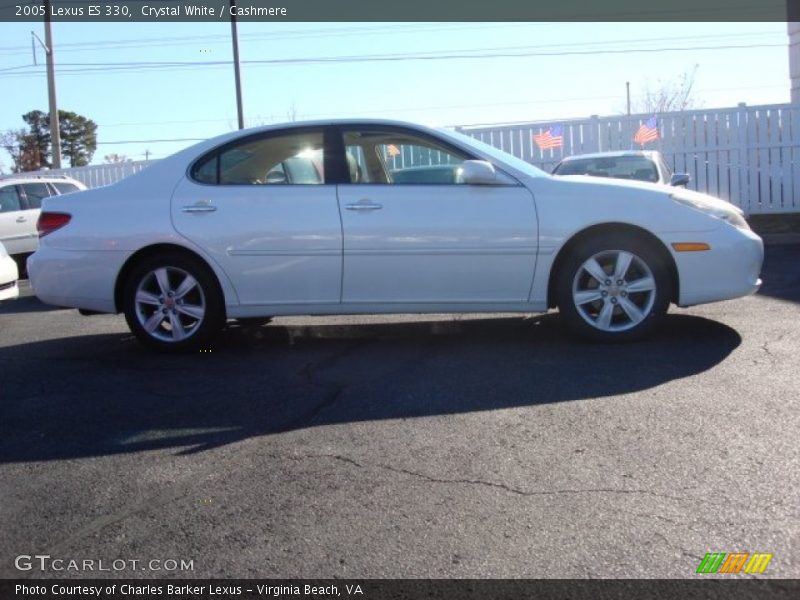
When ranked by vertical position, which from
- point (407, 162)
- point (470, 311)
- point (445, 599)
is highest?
point (407, 162)

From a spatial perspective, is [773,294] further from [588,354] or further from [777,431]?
[777,431]

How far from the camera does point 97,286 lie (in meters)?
6.62

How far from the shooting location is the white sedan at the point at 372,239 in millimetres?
6148

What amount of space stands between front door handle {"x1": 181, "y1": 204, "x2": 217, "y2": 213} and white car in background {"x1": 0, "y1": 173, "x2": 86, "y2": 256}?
833 centimetres

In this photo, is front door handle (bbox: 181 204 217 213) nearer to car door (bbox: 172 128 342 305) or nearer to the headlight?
car door (bbox: 172 128 342 305)

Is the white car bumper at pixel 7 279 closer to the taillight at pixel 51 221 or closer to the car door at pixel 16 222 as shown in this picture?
the taillight at pixel 51 221

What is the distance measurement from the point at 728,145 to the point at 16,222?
38.6 ft

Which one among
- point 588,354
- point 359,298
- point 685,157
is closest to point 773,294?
point 588,354

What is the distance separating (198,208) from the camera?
21.3ft

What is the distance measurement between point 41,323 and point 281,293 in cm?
328

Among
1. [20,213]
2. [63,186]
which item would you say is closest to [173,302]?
[20,213]

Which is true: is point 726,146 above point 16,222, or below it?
above

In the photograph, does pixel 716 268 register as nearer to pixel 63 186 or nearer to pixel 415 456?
pixel 415 456

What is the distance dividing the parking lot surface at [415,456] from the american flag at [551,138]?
10.1 m
